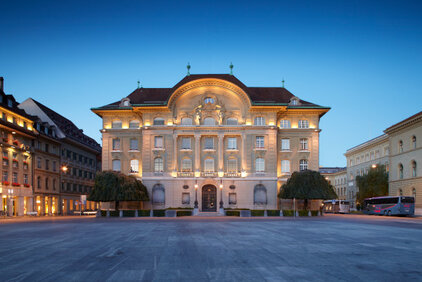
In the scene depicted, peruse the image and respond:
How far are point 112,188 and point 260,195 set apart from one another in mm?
20147

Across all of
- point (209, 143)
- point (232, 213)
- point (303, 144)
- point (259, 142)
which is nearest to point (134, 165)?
point (209, 143)

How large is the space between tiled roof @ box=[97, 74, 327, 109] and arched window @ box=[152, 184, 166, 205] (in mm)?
11407

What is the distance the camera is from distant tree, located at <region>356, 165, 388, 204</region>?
78.0 m

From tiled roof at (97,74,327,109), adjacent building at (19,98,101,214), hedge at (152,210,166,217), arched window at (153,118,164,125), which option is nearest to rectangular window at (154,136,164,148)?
arched window at (153,118,164,125)

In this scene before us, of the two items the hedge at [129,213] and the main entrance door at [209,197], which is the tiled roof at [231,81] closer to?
the main entrance door at [209,197]

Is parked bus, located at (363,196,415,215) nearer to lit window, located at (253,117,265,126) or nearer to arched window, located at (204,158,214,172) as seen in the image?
lit window, located at (253,117,265,126)

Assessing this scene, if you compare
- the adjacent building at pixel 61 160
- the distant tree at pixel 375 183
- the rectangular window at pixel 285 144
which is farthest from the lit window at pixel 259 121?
the distant tree at pixel 375 183

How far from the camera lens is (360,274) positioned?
10.2 m

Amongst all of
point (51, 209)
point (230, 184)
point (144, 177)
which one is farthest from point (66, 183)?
point (230, 184)

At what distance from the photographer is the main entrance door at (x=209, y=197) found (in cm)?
5966

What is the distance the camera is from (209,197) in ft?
196

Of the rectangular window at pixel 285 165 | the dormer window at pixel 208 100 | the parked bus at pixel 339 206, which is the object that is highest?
the dormer window at pixel 208 100

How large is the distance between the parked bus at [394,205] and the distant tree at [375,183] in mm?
14650

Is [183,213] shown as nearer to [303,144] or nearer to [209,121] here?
[209,121]
